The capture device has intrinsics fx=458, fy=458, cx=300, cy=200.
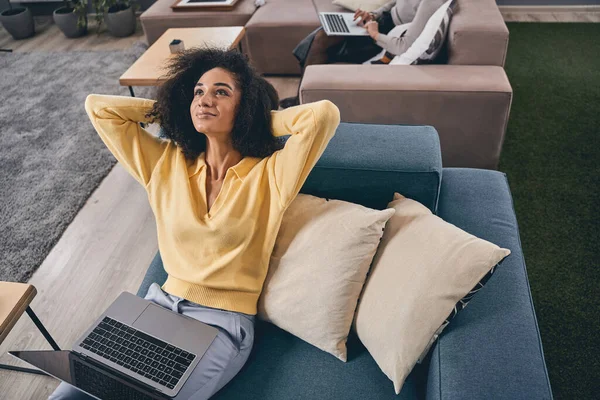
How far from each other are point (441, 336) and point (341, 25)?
200 centimetres

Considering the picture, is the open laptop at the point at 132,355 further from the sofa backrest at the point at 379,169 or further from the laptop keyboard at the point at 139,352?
the sofa backrest at the point at 379,169

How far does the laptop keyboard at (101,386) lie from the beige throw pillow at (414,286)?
57cm

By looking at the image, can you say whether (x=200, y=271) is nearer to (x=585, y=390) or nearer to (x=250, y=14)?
(x=585, y=390)

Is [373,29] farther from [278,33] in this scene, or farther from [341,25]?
[278,33]

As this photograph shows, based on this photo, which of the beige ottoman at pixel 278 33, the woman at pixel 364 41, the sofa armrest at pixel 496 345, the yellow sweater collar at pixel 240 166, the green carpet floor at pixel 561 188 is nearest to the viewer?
the sofa armrest at pixel 496 345

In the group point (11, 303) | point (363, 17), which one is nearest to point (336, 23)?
point (363, 17)

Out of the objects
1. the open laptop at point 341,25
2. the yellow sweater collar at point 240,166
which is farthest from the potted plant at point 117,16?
the yellow sweater collar at point 240,166

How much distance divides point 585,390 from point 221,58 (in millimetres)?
1512

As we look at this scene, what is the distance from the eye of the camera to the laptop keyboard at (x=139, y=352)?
3.58 ft

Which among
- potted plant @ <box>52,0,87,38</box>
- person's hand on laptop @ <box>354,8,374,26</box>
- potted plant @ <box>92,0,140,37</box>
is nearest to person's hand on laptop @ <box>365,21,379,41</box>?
person's hand on laptop @ <box>354,8,374,26</box>

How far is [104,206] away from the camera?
7.68ft

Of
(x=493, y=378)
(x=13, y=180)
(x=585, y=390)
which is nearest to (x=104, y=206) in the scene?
(x=13, y=180)

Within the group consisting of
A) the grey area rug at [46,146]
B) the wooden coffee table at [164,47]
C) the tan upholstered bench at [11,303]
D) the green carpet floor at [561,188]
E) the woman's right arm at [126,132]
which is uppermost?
the woman's right arm at [126,132]

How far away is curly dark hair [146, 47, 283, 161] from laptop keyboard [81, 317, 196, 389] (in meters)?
0.52
